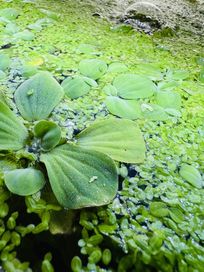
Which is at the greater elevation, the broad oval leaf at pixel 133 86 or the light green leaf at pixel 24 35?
the broad oval leaf at pixel 133 86

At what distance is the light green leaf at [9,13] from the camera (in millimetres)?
1465

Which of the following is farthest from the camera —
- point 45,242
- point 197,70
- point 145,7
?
point 145,7

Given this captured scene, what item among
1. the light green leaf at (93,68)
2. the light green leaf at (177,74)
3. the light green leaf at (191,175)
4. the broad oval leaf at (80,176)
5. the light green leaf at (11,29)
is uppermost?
the broad oval leaf at (80,176)

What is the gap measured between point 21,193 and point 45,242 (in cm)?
12

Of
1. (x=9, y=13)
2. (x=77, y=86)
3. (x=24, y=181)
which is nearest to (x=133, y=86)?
(x=77, y=86)

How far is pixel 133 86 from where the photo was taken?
1099 millimetres

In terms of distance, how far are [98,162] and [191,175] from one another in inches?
9.6

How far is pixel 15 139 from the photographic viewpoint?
0.84 meters

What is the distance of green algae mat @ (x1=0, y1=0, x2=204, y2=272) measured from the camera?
689 mm

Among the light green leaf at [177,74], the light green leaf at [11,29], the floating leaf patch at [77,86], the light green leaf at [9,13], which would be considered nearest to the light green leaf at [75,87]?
the floating leaf patch at [77,86]

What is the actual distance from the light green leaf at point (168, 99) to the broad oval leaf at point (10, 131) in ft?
Result: 1.46

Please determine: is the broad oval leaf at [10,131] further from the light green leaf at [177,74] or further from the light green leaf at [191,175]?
the light green leaf at [177,74]

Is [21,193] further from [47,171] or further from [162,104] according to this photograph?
[162,104]

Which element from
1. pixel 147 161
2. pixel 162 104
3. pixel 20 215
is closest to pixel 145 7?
pixel 162 104
